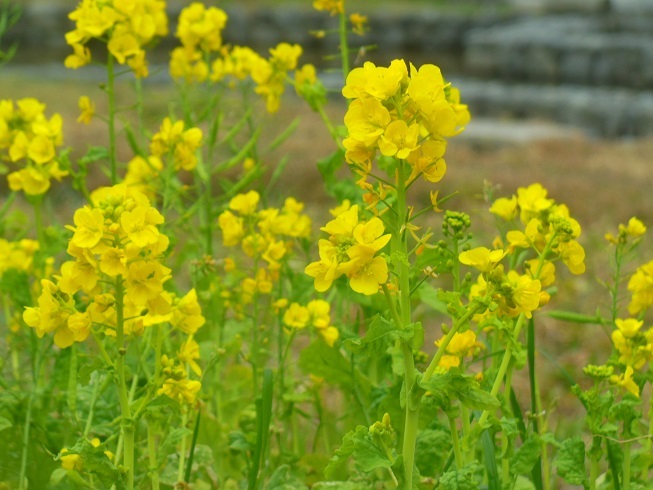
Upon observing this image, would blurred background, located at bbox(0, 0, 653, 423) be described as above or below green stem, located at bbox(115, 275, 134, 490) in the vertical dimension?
below

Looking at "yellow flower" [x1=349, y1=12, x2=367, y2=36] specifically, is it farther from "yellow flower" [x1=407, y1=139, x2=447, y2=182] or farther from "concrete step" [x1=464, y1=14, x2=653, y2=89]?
"concrete step" [x1=464, y1=14, x2=653, y2=89]

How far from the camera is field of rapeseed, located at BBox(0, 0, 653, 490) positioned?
1.10 meters

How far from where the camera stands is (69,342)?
3.84 feet

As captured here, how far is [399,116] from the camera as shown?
3.58 feet

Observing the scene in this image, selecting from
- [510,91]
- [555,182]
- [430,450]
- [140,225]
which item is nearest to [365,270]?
[140,225]

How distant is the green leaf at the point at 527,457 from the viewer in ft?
4.18

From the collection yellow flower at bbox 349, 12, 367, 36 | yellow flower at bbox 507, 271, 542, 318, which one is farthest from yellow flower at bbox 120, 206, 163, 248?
yellow flower at bbox 349, 12, 367, 36

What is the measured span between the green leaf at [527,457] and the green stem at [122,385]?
1.53ft

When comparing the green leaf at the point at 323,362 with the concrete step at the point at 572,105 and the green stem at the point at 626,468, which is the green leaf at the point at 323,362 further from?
the concrete step at the point at 572,105

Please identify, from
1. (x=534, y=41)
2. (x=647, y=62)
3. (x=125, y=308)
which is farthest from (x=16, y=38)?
(x=125, y=308)

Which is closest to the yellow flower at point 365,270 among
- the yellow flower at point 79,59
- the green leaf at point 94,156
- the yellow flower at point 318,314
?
the yellow flower at point 318,314

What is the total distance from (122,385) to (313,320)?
473 mm

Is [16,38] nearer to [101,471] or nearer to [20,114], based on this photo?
[20,114]

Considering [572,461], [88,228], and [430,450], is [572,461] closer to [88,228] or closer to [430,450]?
[430,450]
